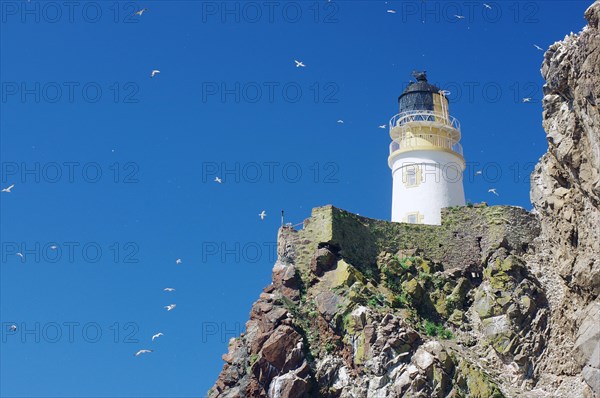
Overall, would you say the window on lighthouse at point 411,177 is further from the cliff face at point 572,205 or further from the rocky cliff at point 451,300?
the cliff face at point 572,205

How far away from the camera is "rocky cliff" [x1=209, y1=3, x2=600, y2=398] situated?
41.9m

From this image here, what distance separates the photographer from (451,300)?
4947 centimetres

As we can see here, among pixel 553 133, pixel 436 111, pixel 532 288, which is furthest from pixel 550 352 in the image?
pixel 436 111

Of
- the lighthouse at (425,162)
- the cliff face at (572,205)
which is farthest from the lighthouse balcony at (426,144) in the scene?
the cliff face at (572,205)

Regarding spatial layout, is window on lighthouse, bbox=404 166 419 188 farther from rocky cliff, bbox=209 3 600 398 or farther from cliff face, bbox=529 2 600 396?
cliff face, bbox=529 2 600 396

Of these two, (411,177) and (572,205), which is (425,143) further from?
(572,205)

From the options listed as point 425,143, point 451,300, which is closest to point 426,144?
point 425,143

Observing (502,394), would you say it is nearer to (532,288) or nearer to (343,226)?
(532,288)

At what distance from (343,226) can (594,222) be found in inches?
541

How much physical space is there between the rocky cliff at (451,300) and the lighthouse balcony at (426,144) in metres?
6.69

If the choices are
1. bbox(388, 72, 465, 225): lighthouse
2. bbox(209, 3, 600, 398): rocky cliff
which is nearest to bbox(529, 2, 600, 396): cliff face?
bbox(209, 3, 600, 398): rocky cliff

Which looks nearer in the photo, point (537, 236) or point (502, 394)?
point (502, 394)

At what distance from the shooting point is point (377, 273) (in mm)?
50469

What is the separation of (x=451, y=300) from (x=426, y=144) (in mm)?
11943
